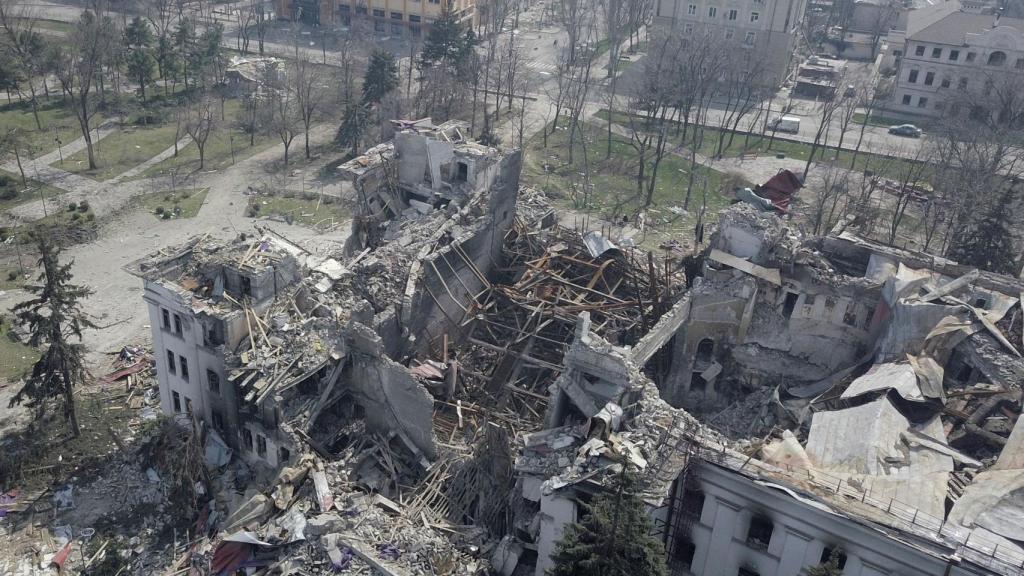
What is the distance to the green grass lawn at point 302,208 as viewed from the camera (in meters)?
49.7

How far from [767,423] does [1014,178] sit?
2924 cm

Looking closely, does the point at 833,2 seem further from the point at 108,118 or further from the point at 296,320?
the point at 296,320

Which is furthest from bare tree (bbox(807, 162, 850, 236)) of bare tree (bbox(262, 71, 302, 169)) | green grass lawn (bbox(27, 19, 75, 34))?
green grass lawn (bbox(27, 19, 75, 34))

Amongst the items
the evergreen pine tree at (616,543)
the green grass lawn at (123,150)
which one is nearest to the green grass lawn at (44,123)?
the green grass lawn at (123,150)

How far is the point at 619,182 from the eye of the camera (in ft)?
183

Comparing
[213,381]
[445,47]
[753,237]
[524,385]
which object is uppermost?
[445,47]

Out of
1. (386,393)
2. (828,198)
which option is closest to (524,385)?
(386,393)

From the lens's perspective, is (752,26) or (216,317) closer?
(216,317)

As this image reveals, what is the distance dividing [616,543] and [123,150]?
160ft

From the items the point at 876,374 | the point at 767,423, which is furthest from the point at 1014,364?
the point at 767,423

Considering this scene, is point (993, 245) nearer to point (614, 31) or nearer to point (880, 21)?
point (614, 31)

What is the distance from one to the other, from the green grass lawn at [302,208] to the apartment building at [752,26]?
35.3m

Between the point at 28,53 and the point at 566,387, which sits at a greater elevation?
the point at 28,53

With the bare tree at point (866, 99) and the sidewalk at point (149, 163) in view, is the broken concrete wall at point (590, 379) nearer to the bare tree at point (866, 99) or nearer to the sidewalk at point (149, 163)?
the sidewalk at point (149, 163)
